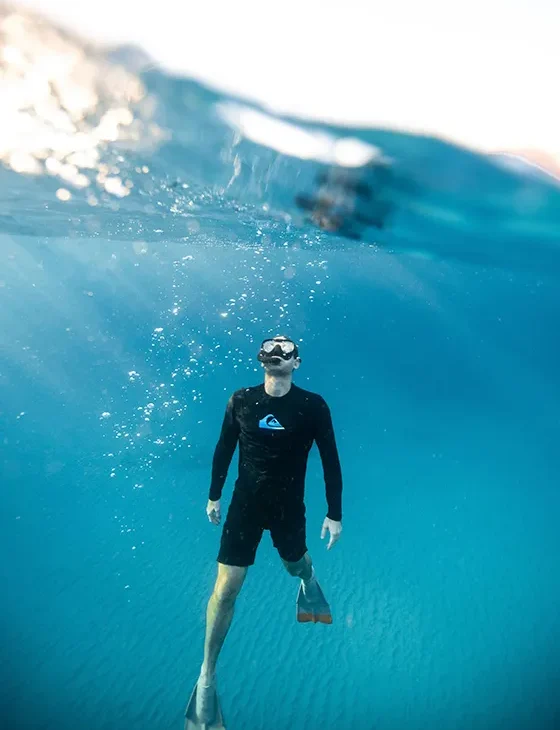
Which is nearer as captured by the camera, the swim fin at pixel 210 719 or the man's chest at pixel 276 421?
the man's chest at pixel 276 421

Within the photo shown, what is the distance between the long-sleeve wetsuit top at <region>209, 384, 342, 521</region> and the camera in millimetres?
3490

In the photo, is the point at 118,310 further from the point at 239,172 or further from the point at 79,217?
the point at 239,172

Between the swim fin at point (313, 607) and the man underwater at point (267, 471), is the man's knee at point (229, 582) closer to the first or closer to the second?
the man underwater at point (267, 471)

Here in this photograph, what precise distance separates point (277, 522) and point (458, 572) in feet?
22.8

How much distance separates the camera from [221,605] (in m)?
3.71

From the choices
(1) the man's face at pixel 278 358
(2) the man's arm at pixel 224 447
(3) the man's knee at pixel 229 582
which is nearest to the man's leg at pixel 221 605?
(3) the man's knee at pixel 229 582

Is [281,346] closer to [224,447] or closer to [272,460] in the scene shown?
[272,460]

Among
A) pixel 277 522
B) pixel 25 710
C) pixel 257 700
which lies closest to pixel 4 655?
pixel 25 710

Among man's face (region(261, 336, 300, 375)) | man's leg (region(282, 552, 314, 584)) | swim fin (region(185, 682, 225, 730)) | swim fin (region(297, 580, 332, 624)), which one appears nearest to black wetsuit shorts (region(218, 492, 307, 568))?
man's leg (region(282, 552, 314, 584))

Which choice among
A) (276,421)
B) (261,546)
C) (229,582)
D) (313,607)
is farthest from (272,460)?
(261,546)

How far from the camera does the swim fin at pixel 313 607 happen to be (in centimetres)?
415

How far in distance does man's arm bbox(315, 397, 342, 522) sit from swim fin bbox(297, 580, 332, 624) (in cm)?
95

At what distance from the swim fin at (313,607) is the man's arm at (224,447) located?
135 cm

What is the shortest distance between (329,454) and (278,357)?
0.98 metres
